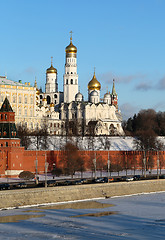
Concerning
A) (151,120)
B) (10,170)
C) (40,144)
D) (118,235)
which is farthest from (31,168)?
(151,120)

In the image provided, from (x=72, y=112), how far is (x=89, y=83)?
36.0ft

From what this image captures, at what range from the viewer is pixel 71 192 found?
42.6 meters

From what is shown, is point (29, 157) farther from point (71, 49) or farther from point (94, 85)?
point (94, 85)

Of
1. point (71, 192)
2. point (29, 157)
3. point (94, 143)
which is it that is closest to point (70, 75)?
point (94, 143)

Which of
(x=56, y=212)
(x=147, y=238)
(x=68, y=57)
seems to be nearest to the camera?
(x=147, y=238)

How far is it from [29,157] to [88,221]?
29.6 meters

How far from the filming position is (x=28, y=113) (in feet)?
339

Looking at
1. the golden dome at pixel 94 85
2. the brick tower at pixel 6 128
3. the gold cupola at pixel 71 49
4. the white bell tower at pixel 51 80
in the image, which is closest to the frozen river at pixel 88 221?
the brick tower at pixel 6 128

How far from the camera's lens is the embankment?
38594 millimetres

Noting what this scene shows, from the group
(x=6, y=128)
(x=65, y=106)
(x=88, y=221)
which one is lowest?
(x=88, y=221)

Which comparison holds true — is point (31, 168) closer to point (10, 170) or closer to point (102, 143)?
point (10, 170)

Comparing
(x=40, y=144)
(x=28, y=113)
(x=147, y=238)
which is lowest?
(x=147, y=238)

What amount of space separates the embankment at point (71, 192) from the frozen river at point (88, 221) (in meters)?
1.03

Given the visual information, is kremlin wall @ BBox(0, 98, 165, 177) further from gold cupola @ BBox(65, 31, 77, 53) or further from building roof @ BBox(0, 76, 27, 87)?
gold cupola @ BBox(65, 31, 77, 53)
